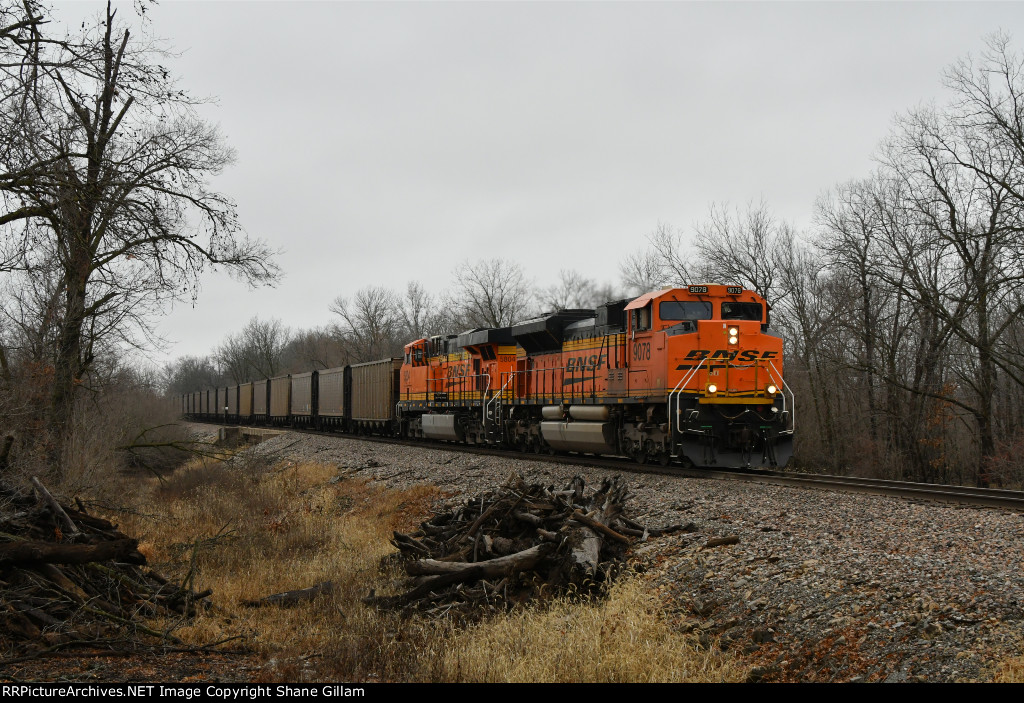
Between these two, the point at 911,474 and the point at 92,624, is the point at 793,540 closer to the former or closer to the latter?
the point at 92,624

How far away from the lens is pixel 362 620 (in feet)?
30.4

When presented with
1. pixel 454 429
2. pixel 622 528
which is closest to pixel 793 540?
pixel 622 528

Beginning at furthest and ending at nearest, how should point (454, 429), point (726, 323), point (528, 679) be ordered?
1. point (454, 429)
2. point (726, 323)
3. point (528, 679)

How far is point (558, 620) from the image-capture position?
816 centimetres

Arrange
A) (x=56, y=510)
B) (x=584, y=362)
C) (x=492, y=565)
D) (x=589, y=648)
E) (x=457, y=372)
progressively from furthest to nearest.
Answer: (x=457, y=372) → (x=584, y=362) → (x=492, y=565) → (x=56, y=510) → (x=589, y=648)

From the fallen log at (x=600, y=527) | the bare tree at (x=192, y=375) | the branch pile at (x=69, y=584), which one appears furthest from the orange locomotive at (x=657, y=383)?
the bare tree at (x=192, y=375)

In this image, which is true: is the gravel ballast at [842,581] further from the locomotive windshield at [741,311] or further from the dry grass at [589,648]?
the locomotive windshield at [741,311]

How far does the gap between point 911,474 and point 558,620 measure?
23758 mm

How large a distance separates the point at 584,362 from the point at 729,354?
4276 mm

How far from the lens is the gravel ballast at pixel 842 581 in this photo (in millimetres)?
5801

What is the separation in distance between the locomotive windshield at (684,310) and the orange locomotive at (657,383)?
0.02m

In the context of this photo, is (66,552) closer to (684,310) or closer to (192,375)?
(684,310)

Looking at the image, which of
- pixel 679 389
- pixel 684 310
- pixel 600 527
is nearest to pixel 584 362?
pixel 684 310

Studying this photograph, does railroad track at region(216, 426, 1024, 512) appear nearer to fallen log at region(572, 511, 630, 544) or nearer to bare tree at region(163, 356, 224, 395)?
fallen log at region(572, 511, 630, 544)
